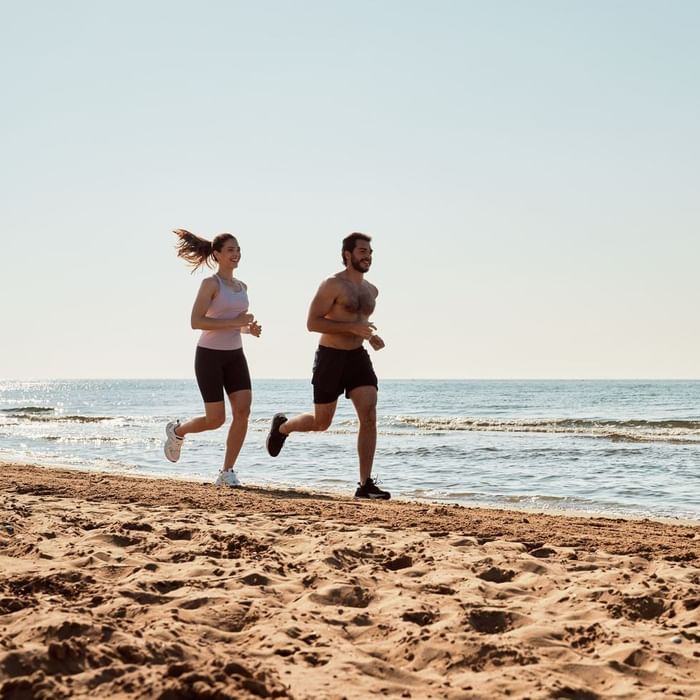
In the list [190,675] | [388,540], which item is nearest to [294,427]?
[388,540]

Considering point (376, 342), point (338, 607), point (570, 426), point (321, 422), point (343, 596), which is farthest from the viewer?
point (570, 426)

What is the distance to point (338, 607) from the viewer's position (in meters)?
3.38

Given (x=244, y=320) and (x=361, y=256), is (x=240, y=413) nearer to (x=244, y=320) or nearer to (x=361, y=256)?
(x=244, y=320)

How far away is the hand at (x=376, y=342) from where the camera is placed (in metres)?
6.93

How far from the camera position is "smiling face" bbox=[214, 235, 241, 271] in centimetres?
760

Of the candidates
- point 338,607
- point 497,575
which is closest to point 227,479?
point 497,575

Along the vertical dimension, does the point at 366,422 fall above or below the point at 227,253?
below

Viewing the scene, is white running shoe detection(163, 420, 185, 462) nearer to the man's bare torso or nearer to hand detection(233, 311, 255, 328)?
hand detection(233, 311, 255, 328)

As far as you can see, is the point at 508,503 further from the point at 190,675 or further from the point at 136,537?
the point at 190,675

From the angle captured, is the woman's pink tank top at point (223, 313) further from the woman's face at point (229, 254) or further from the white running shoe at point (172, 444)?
the white running shoe at point (172, 444)

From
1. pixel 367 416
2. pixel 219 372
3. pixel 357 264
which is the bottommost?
pixel 367 416

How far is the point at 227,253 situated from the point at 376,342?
1.61 m

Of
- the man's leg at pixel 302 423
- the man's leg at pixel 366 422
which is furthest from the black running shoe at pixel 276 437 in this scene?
the man's leg at pixel 366 422

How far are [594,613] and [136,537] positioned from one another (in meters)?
2.38
